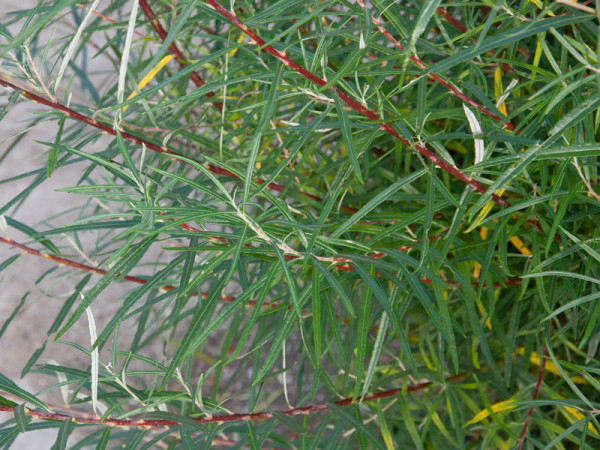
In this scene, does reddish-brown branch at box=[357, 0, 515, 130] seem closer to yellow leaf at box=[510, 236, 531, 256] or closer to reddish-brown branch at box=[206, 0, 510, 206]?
reddish-brown branch at box=[206, 0, 510, 206]

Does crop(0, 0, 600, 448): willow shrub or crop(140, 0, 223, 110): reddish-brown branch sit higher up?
crop(140, 0, 223, 110): reddish-brown branch

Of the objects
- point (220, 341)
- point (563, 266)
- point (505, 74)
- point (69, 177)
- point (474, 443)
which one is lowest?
point (220, 341)

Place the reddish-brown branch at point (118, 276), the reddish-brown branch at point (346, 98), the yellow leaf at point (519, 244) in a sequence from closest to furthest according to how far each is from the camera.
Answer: the reddish-brown branch at point (346, 98)
the reddish-brown branch at point (118, 276)
the yellow leaf at point (519, 244)

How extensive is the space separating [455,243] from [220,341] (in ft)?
3.14

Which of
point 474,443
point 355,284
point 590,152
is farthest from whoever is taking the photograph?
point 474,443

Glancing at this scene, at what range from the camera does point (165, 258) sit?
172cm

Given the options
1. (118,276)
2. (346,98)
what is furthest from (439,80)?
(118,276)

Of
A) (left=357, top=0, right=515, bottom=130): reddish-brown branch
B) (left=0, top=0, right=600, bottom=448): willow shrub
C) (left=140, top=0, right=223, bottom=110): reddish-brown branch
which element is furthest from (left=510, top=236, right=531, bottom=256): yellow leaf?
(left=140, top=0, right=223, bottom=110): reddish-brown branch

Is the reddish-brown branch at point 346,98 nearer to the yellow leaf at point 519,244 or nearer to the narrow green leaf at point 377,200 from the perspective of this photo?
the narrow green leaf at point 377,200

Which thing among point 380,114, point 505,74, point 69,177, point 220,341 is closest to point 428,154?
point 380,114

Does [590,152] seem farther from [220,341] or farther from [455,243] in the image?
[220,341]

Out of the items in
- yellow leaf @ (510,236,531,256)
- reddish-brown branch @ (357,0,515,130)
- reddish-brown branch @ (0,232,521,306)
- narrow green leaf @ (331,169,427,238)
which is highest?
reddish-brown branch @ (357,0,515,130)

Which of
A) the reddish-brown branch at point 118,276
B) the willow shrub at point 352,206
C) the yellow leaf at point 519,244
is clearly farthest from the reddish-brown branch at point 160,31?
the yellow leaf at point 519,244

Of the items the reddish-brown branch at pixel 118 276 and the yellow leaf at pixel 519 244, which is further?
the yellow leaf at pixel 519 244
